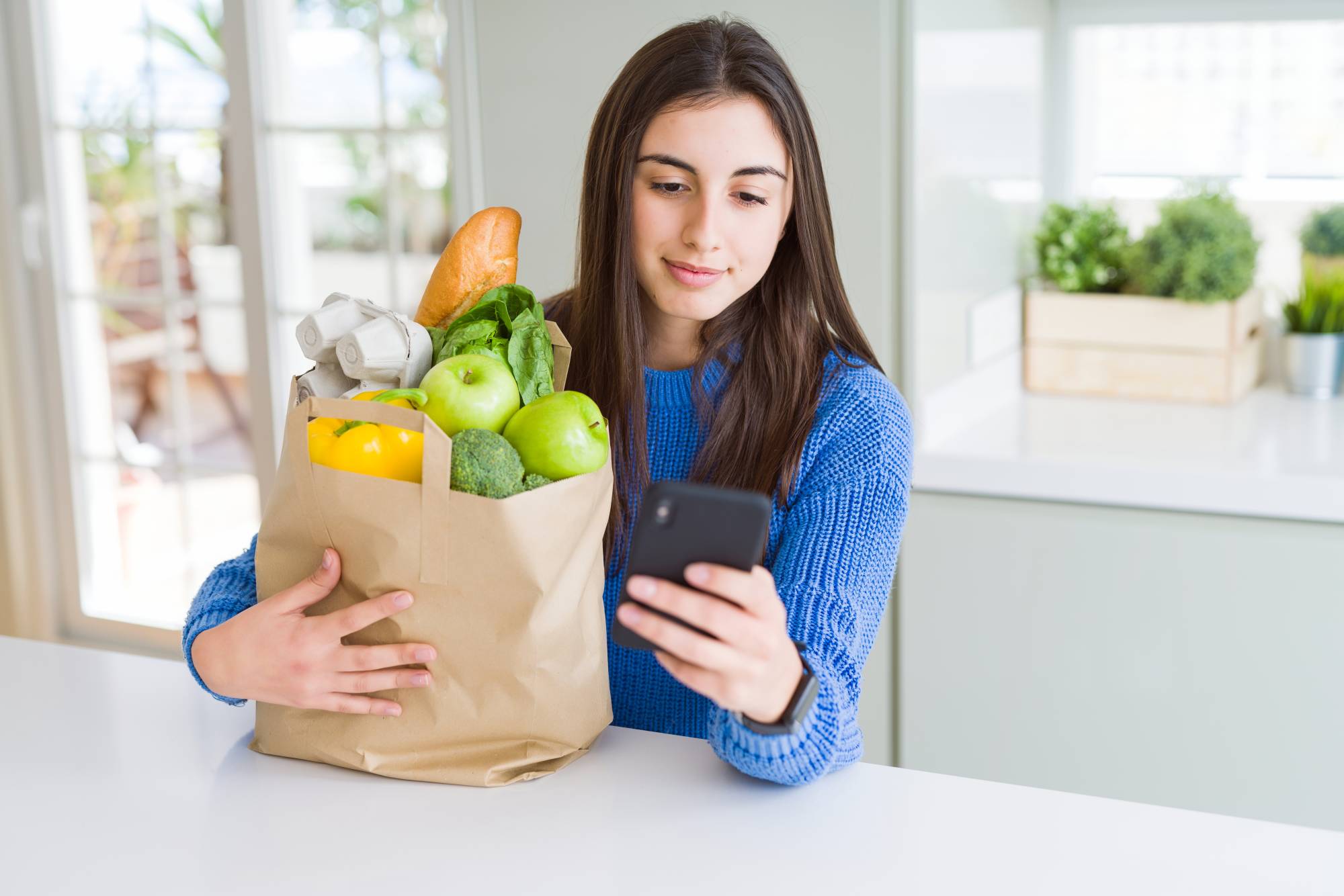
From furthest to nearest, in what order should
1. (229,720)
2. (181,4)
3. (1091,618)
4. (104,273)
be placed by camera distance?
1. (104,273)
2. (181,4)
3. (1091,618)
4. (229,720)

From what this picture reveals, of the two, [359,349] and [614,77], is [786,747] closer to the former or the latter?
[359,349]

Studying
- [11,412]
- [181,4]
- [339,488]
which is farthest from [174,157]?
[339,488]

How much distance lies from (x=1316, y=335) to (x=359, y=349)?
1773mm

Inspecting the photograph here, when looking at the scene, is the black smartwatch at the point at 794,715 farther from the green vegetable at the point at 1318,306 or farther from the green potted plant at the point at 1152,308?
the green vegetable at the point at 1318,306

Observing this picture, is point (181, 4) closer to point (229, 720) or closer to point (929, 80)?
point (929, 80)

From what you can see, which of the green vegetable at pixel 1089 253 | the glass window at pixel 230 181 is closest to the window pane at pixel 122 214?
the glass window at pixel 230 181

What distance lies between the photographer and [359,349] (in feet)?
2.70

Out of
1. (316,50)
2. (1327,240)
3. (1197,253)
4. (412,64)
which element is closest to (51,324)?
(316,50)

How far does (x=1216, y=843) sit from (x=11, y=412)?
8.79 ft

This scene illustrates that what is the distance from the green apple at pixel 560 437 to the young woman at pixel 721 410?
13 centimetres

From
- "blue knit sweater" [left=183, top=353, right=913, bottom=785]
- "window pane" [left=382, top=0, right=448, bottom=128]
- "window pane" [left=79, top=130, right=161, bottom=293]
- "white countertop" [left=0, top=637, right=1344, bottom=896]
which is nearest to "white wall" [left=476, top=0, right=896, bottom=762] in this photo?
"window pane" [left=382, top=0, right=448, bottom=128]

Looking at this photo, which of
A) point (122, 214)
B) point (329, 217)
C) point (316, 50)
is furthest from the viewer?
point (122, 214)

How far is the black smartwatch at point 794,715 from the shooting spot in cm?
79

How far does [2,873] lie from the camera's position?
76 cm
